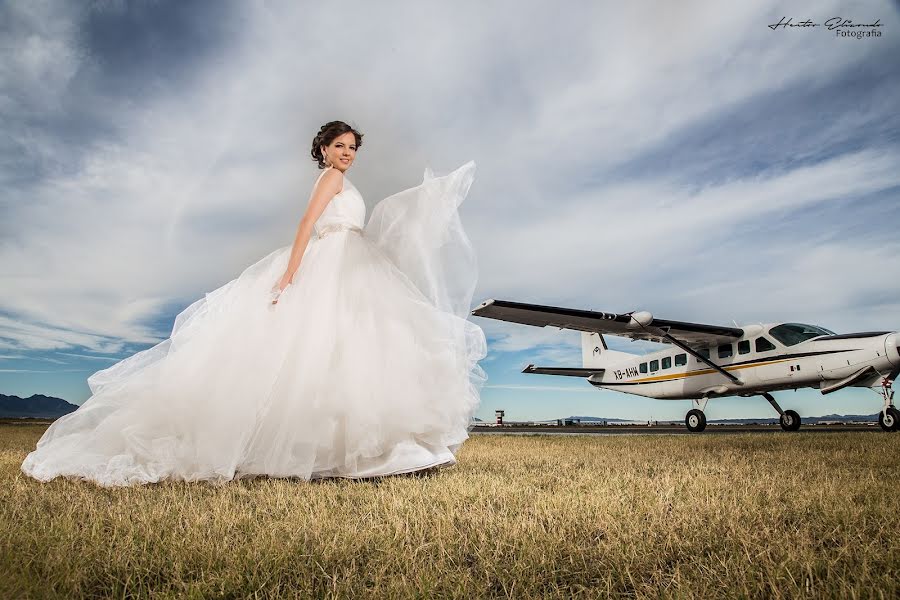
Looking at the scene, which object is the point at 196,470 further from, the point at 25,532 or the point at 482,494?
the point at 482,494

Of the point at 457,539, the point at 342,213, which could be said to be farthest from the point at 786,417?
the point at 457,539

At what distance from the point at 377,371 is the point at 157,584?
216 cm

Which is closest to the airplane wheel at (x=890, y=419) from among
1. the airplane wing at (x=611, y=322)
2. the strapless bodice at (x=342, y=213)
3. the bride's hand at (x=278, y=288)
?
the airplane wing at (x=611, y=322)

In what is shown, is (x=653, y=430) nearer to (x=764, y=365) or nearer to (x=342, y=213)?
(x=764, y=365)

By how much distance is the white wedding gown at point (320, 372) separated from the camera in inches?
136

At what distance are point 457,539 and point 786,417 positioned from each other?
1703cm

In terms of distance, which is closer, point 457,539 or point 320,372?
point 457,539

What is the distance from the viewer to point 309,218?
3.81 meters

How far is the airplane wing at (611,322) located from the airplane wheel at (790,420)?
8.62 ft

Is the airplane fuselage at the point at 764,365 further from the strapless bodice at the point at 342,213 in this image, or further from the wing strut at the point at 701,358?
the strapless bodice at the point at 342,213

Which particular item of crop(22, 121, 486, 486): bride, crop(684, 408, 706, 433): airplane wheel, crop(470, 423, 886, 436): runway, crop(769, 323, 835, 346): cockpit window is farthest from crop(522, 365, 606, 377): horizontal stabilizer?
crop(22, 121, 486, 486): bride

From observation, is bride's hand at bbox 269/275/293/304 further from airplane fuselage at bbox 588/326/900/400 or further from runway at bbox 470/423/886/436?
airplane fuselage at bbox 588/326/900/400

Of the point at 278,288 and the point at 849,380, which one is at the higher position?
the point at 278,288

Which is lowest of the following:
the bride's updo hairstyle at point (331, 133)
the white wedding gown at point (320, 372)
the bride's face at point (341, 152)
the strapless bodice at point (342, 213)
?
the white wedding gown at point (320, 372)
